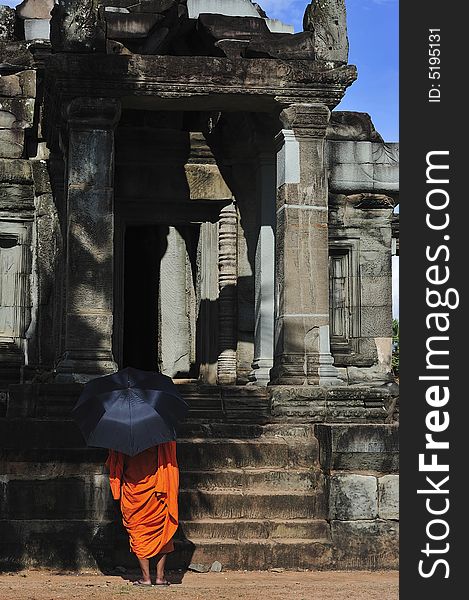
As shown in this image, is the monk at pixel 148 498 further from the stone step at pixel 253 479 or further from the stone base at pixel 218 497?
the stone step at pixel 253 479

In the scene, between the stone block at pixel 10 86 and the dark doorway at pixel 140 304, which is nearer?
the stone block at pixel 10 86

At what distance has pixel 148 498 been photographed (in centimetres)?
991

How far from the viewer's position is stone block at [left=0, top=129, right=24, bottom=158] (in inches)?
616

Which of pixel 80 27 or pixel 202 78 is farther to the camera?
pixel 202 78

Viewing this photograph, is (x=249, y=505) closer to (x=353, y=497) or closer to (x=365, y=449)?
(x=353, y=497)

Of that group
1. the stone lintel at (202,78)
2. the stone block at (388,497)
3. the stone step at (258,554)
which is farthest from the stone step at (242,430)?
the stone lintel at (202,78)

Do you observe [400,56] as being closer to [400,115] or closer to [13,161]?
[400,115]

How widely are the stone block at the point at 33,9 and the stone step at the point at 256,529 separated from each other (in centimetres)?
806

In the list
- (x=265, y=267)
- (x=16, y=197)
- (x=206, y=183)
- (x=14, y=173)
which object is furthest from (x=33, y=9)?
(x=265, y=267)

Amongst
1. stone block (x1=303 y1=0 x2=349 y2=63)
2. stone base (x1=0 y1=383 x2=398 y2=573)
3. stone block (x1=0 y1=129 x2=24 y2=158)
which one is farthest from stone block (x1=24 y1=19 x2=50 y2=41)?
stone base (x1=0 y1=383 x2=398 y2=573)

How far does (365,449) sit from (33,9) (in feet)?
26.8

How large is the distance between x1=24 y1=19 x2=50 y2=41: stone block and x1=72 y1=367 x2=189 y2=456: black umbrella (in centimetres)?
750

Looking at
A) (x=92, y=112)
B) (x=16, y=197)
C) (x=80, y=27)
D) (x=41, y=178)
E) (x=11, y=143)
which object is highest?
(x=80, y=27)

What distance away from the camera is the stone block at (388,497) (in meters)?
11.3
